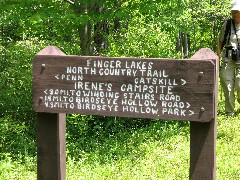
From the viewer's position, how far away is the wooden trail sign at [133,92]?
3510 millimetres

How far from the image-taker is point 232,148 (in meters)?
6.17

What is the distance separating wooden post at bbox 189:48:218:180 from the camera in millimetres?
3594

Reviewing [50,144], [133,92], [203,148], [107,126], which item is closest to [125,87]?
[133,92]

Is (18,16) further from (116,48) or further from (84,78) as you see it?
(84,78)

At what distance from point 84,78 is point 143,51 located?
4880 mm

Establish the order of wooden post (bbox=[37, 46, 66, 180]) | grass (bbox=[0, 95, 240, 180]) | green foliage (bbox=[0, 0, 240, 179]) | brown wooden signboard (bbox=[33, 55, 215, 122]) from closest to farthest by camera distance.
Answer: brown wooden signboard (bbox=[33, 55, 215, 122]), wooden post (bbox=[37, 46, 66, 180]), grass (bbox=[0, 95, 240, 180]), green foliage (bbox=[0, 0, 240, 179])

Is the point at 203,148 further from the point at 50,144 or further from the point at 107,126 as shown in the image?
the point at 107,126

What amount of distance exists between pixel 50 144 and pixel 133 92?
0.99 m

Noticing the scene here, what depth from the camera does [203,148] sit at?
11.8 ft

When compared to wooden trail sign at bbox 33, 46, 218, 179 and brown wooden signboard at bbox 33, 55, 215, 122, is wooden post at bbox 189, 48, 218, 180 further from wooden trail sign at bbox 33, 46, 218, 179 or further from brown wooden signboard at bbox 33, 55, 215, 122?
brown wooden signboard at bbox 33, 55, 215, 122

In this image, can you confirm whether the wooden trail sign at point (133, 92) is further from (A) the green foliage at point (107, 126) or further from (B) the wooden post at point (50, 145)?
(A) the green foliage at point (107, 126)

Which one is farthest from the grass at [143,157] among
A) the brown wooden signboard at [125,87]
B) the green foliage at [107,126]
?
the brown wooden signboard at [125,87]

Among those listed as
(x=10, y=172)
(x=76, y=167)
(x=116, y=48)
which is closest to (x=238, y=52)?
(x=116, y=48)

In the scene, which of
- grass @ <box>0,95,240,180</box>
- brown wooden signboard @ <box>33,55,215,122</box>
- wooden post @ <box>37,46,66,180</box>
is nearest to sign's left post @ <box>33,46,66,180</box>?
wooden post @ <box>37,46,66,180</box>
